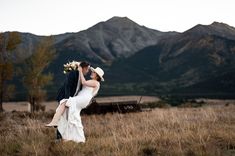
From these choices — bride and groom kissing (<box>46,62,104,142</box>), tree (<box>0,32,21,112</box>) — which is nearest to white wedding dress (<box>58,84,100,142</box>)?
bride and groom kissing (<box>46,62,104,142</box>)

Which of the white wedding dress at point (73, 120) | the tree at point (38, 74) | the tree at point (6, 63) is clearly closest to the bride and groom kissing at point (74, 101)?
the white wedding dress at point (73, 120)

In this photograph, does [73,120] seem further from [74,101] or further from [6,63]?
[6,63]

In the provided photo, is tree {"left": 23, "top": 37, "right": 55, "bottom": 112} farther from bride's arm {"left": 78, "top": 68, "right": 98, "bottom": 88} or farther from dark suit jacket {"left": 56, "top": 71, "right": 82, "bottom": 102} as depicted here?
bride's arm {"left": 78, "top": 68, "right": 98, "bottom": 88}

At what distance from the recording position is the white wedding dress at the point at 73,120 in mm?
8688

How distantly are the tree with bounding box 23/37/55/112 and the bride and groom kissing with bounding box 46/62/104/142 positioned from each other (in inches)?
1527

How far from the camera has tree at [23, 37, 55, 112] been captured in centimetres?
4788

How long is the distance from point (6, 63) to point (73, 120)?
3687cm

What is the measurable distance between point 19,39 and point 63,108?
3765cm

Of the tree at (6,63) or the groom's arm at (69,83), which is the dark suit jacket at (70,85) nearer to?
the groom's arm at (69,83)

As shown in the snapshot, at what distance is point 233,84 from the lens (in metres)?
147

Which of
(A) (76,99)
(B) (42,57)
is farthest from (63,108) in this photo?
(B) (42,57)

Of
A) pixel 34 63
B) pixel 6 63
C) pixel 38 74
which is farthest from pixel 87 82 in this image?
pixel 34 63

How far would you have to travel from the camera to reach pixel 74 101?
29.1 ft

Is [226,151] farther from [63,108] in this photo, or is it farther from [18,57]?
[18,57]
